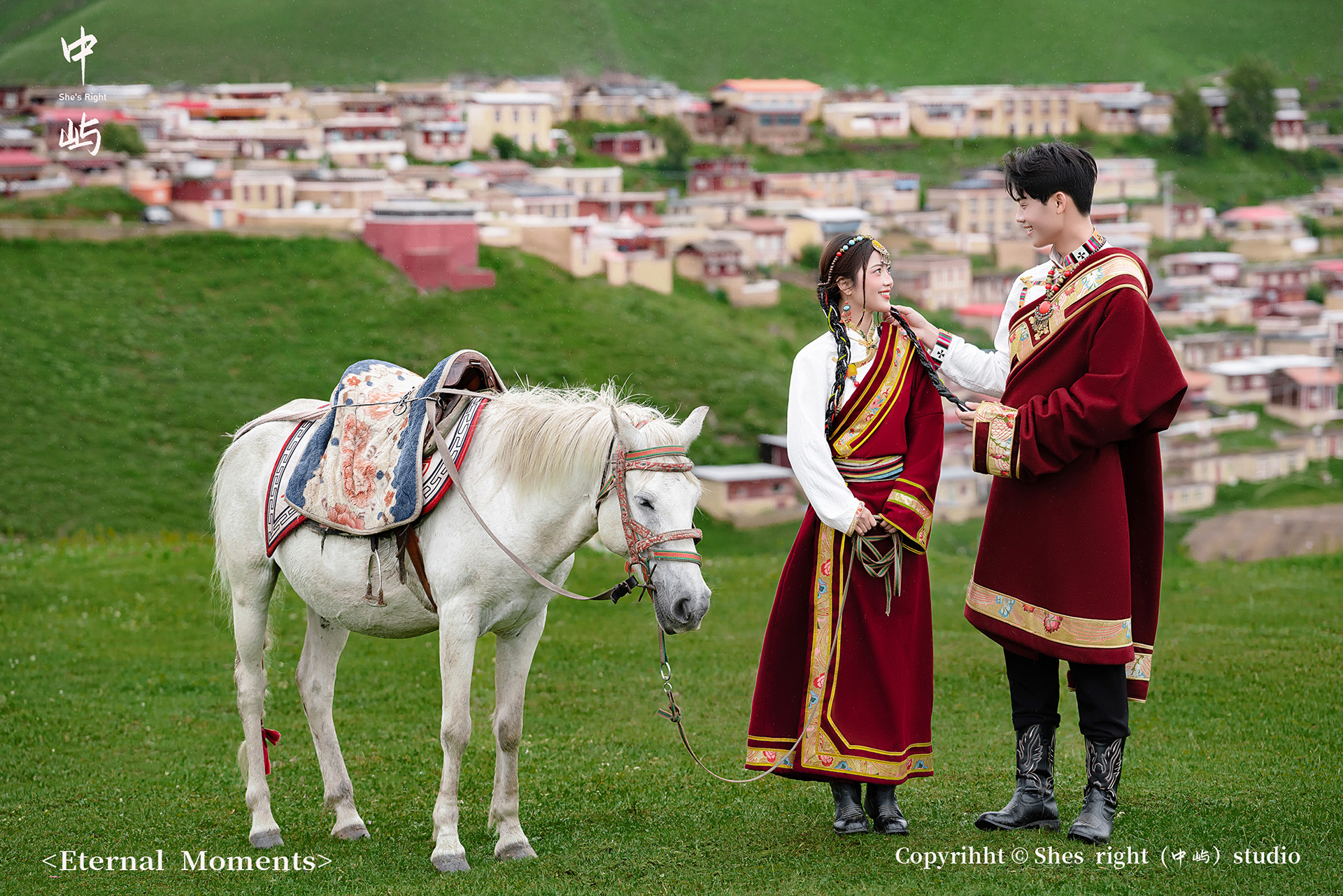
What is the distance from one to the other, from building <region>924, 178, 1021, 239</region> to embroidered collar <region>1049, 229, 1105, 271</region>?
60.0 metres

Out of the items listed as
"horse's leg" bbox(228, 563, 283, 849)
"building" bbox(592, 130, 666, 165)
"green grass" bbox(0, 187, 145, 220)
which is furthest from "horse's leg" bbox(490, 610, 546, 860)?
"building" bbox(592, 130, 666, 165)

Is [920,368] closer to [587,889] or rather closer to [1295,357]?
[587,889]

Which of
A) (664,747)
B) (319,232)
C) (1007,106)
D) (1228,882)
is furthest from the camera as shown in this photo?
(1007,106)

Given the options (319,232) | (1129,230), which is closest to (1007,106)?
(1129,230)

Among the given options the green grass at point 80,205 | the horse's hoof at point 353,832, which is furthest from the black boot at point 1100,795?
the green grass at point 80,205

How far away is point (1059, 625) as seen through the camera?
3980 millimetres

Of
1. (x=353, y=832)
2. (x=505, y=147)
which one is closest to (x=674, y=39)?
(x=505, y=147)

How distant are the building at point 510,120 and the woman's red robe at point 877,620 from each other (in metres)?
68.0

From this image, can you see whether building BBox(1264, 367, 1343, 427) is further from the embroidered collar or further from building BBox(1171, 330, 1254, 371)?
the embroidered collar

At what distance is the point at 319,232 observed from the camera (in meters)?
50.5

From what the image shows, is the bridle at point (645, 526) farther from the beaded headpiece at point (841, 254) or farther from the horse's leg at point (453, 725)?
the beaded headpiece at point (841, 254)

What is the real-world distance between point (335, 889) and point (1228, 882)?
9.07ft

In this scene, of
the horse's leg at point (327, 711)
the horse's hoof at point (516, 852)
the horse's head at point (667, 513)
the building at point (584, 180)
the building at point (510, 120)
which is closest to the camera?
the horse's head at point (667, 513)

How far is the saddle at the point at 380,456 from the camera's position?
4410 mm
